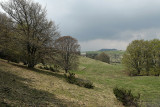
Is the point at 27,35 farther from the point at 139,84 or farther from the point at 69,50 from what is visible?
the point at 139,84

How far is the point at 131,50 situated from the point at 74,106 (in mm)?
28730

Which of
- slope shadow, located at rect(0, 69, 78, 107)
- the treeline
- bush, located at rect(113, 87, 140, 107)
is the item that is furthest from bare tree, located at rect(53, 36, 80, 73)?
the treeline

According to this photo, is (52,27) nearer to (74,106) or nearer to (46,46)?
(46,46)

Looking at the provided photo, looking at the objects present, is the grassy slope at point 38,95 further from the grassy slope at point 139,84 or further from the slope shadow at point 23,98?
the grassy slope at point 139,84

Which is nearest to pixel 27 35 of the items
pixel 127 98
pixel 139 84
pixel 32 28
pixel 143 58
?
pixel 32 28

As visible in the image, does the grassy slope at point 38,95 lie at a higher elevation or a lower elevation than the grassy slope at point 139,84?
higher

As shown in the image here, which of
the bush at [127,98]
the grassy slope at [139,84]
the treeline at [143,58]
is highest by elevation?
the treeline at [143,58]

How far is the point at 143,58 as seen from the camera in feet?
92.1

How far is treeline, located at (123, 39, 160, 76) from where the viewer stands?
26.6 meters

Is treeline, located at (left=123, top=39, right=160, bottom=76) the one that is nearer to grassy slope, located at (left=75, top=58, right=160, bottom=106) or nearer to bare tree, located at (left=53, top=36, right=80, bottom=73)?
grassy slope, located at (left=75, top=58, right=160, bottom=106)

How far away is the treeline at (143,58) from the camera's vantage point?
1048 inches

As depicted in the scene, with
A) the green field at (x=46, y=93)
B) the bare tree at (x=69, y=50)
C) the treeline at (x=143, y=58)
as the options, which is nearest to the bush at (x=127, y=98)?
the green field at (x=46, y=93)

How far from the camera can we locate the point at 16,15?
13.6 metres

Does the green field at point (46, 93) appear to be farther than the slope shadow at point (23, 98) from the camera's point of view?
Yes
